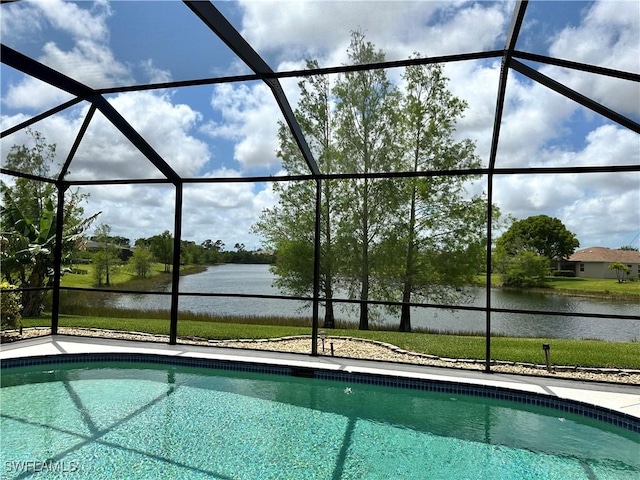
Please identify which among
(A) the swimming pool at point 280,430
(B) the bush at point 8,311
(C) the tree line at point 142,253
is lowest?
(A) the swimming pool at point 280,430

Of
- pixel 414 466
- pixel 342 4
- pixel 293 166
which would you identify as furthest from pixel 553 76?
pixel 293 166

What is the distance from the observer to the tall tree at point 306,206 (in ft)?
42.8

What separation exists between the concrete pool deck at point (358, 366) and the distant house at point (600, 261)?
1241cm

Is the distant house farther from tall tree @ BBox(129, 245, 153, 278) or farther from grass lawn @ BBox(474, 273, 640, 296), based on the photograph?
tall tree @ BBox(129, 245, 153, 278)

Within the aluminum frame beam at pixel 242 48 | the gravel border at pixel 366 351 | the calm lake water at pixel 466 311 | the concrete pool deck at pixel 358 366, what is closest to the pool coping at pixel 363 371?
the concrete pool deck at pixel 358 366

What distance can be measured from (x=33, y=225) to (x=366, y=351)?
7187 mm

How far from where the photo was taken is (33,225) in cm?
901

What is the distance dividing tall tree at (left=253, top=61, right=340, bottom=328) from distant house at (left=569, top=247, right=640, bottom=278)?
9596mm

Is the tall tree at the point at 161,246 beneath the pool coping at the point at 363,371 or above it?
above

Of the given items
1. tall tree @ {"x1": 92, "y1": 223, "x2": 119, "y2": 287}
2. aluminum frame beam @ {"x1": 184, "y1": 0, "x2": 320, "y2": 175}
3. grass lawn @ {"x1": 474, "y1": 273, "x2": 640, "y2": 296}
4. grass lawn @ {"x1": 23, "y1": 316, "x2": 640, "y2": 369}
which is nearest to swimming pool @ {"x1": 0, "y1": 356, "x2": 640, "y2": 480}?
grass lawn @ {"x1": 23, "y1": 316, "x2": 640, "y2": 369}

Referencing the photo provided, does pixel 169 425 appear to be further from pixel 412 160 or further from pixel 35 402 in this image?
pixel 412 160

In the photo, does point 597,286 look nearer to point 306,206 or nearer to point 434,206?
point 434,206

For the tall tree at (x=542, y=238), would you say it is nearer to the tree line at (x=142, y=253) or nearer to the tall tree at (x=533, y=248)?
the tall tree at (x=533, y=248)

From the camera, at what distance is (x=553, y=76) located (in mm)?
4562
